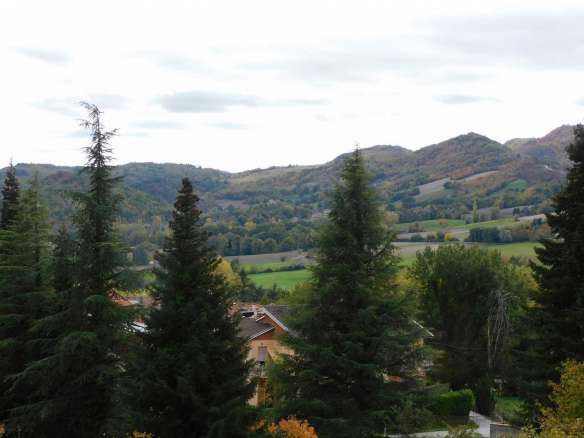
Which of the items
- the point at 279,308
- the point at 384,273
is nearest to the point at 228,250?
the point at 279,308

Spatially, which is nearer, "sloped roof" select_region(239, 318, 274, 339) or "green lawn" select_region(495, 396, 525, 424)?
"green lawn" select_region(495, 396, 525, 424)

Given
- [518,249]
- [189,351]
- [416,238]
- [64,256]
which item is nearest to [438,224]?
[416,238]

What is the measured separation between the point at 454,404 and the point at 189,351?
24.6 metres

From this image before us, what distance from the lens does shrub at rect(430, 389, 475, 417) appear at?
37.1m

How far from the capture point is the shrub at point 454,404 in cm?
3709

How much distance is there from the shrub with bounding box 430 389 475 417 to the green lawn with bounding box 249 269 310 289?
5061 centimetres

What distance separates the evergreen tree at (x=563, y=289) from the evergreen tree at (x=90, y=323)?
13.8m

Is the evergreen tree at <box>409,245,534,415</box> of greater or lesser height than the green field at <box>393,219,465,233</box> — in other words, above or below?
below

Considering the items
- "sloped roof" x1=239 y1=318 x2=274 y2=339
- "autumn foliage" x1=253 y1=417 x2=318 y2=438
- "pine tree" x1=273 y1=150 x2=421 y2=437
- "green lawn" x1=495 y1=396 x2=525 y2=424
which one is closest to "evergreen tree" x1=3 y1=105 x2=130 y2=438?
"autumn foliage" x1=253 y1=417 x2=318 y2=438

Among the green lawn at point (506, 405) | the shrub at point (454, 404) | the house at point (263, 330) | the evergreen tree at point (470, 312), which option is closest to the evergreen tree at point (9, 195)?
the house at point (263, 330)

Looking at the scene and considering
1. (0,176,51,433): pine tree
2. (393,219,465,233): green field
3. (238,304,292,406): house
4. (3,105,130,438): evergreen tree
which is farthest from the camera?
(393,219,465,233): green field

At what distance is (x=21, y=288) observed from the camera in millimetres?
23703

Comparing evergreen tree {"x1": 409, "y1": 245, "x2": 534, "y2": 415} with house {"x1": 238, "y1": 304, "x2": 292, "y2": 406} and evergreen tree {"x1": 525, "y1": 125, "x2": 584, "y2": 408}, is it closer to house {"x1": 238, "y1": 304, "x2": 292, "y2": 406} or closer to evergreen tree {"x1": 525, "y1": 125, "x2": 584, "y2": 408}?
house {"x1": 238, "y1": 304, "x2": 292, "y2": 406}

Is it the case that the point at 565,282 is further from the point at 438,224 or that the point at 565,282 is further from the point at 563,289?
the point at 438,224
